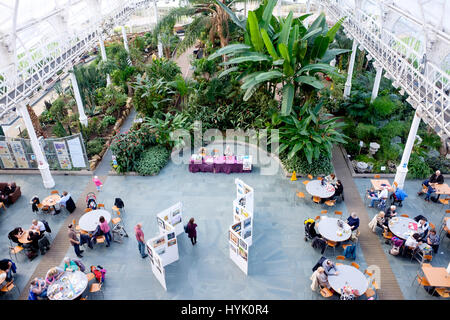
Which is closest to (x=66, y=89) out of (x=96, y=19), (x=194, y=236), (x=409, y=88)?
(x=96, y=19)

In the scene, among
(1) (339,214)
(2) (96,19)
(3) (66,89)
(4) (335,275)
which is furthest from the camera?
(3) (66,89)

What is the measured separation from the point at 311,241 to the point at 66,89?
59.1ft

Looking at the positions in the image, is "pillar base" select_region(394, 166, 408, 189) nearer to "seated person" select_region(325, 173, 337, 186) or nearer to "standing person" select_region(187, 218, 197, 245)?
"seated person" select_region(325, 173, 337, 186)

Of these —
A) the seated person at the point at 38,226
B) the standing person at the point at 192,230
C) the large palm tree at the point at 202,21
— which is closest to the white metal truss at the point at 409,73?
the large palm tree at the point at 202,21

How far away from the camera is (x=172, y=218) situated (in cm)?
1258

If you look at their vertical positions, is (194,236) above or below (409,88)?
below

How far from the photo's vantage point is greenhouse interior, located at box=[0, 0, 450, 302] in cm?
1138

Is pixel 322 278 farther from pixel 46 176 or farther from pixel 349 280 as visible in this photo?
pixel 46 176

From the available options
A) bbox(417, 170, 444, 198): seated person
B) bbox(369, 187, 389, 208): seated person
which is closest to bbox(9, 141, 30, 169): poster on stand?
bbox(369, 187, 389, 208): seated person

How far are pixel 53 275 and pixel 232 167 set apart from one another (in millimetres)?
8424

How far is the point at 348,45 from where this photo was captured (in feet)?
75.8

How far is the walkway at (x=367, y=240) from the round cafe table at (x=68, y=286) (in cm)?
883

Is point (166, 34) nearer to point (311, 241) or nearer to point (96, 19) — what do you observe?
point (96, 19)

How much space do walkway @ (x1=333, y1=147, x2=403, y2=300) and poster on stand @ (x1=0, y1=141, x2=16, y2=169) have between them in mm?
14913
